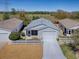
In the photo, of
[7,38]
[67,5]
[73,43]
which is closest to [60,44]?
[73,43]

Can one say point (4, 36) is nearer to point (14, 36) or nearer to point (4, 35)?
point (4, 35)

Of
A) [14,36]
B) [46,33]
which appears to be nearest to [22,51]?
[14,36]

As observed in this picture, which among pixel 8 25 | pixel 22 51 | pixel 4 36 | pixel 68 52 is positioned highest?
pixel 8 25

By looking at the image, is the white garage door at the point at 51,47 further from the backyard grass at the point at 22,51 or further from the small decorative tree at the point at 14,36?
the small decorative tree at the point at 14,36

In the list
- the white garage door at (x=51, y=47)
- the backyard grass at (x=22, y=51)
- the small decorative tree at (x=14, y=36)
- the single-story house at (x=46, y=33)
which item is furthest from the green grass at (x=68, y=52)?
the small decorative tree at (x=14, y=36)

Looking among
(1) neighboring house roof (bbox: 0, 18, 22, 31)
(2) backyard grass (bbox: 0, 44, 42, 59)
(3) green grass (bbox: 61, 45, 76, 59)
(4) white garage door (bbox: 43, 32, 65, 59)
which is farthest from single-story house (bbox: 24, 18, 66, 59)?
(1) neighboring house roof (bbox: 0, 18, 22, 31)

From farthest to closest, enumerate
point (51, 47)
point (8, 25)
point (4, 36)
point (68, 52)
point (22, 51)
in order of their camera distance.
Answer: point (8, 25)
point (4, 36)
point (51, 47)
point (22, 51)
point (68, 52)

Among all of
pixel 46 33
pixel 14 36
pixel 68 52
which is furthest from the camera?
pixel 46 33
